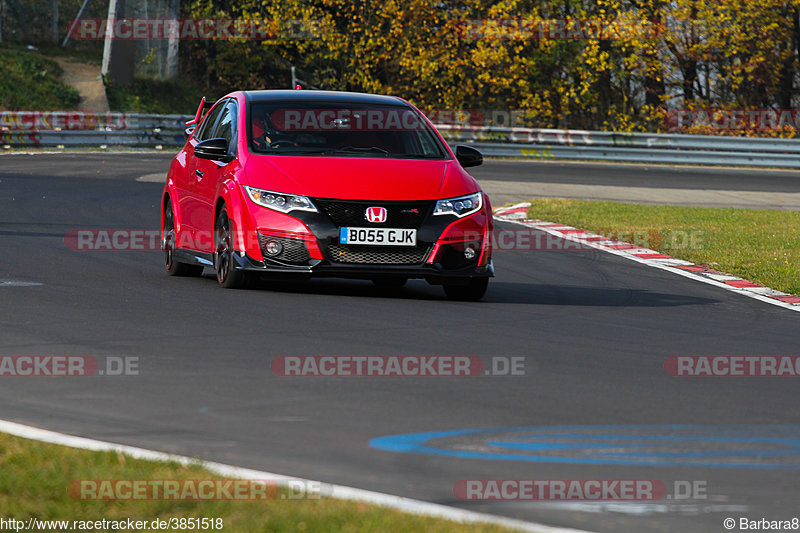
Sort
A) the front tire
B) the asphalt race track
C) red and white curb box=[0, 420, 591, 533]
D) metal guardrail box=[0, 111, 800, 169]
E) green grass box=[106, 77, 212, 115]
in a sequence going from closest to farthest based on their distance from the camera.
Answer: red and white curb box=[0, 420, 591, 533] < the asphalt race track < the front tire < metal guardrail box=[0, 111, 800, 169] < green grass box=[106, 77, 212, 115]

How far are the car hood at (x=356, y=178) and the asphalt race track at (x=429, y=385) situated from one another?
2.76 ft

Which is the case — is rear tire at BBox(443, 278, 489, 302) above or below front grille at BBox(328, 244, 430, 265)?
below

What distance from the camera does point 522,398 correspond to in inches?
258

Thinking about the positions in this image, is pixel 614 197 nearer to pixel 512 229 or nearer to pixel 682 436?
pixel 512 229

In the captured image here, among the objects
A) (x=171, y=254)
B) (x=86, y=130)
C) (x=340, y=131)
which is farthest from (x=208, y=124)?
(x=86, y=130)

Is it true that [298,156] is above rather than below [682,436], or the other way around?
above

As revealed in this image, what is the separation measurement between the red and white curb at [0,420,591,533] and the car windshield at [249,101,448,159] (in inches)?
216

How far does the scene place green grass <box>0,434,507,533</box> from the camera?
4152mm

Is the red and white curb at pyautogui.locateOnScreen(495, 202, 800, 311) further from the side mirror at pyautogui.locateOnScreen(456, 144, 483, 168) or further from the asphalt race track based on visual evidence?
the side mirror at pyautogui.locateOnScreen(456, 144, 483, 168)

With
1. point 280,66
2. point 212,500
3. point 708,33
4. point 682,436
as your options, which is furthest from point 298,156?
point 280,66

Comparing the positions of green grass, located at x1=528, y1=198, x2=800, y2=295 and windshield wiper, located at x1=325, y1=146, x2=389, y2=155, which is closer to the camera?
windshield wiper, located at x1=325, y1=146, x2=389, y2=155

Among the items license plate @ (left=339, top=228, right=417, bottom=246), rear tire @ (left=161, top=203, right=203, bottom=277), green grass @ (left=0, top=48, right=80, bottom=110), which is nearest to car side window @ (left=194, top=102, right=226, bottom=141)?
rear tire @ (left=161, top=203, right=203, bottom=277)

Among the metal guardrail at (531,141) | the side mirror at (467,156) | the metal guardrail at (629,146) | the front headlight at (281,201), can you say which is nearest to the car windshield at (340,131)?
the side mirror at (467,156)

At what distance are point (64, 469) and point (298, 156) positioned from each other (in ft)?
19.7
